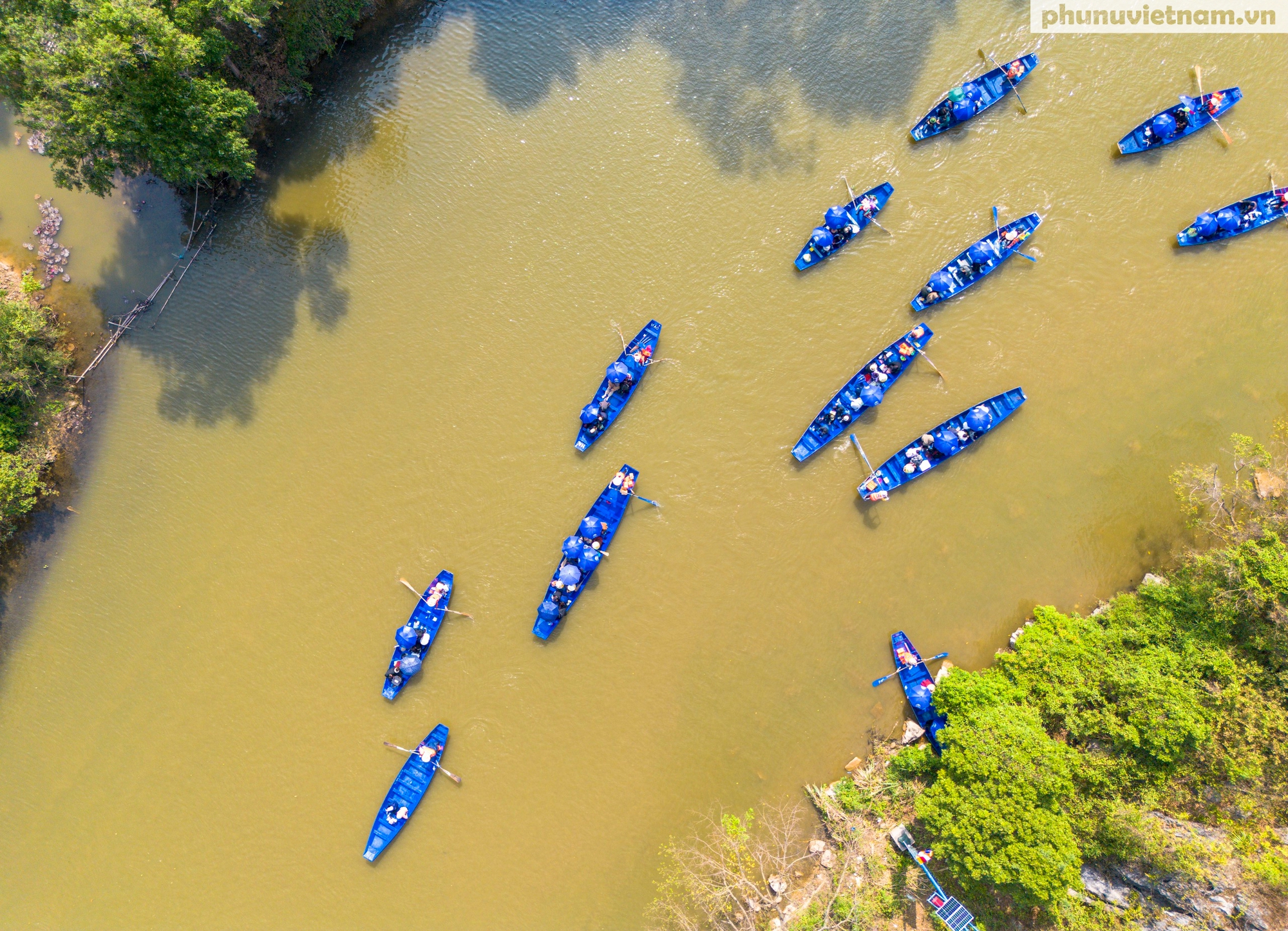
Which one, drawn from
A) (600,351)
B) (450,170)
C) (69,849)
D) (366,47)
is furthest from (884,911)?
(366,47)

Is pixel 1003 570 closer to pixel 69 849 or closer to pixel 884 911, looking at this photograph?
pixel 884 911

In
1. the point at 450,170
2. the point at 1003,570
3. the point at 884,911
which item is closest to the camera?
the point at 884,911

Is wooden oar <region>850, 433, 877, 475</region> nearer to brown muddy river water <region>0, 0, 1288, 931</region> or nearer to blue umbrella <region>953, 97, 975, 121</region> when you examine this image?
brown muddy river water <region>0, 0, 1288, 931</region>

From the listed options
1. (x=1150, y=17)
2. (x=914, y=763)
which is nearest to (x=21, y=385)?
(x=914, y=763)

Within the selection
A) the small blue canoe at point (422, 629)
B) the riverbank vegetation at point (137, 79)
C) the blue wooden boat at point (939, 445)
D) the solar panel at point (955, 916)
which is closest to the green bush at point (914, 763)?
the solar panel at point (955, 916)

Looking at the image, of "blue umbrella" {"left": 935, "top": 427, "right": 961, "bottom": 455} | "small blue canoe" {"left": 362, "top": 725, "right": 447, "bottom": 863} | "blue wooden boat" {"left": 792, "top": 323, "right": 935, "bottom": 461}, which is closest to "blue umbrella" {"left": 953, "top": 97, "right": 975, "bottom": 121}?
"blue wooden boat" {"left": 792, "top": 323, "right": 935, "bottom": 461}

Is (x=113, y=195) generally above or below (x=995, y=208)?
below
